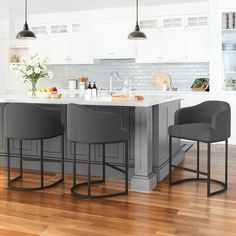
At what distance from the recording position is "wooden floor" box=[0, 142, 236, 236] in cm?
281

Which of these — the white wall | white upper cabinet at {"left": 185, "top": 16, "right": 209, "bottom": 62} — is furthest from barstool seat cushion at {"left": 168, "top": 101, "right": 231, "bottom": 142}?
the white wall

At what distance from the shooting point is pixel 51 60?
27.3 feet

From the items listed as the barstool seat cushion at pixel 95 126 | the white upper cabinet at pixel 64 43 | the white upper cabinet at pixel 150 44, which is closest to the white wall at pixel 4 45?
the white upper cabinet at pixel 64 43

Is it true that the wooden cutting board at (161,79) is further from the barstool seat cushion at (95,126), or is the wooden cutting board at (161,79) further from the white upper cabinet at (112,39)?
the barstool seat cushion at (95,126)

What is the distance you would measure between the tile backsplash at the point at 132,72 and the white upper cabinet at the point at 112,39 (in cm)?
39

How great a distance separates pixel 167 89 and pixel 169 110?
9.26 ft

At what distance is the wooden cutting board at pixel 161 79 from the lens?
7691 millimetres

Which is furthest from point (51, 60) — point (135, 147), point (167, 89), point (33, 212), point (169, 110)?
point (33, 212)

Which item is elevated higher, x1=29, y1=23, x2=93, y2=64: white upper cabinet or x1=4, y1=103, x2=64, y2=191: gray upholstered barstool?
x1=29, y1=23, x2=93, y2=64: white upper cabinet

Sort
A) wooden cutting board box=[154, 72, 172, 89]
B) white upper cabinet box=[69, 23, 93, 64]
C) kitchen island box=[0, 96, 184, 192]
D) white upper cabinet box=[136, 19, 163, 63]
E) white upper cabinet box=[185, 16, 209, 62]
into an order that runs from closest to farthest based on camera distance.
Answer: kitchen island box=[0, 96, 184, 192] → white upper cabinet box=[185, 16, 209, 62] → white upper cabinet box=[136, 19, 163, 63] → wooden cutting board box=[154, 72, 172, 89] → white upper cabinet box=[69, 23, 93, 64]

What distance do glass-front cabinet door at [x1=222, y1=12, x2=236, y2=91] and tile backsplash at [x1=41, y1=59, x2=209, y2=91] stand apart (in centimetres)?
81

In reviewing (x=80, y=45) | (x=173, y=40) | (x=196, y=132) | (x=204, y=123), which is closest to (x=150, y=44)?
(x=173, y=40)

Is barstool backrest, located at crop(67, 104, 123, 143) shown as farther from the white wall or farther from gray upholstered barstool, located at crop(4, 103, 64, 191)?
the white wall

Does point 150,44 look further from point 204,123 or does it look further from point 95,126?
point 95,126
